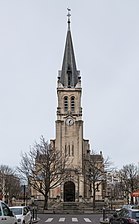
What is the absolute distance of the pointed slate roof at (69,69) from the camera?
9631 centimetres

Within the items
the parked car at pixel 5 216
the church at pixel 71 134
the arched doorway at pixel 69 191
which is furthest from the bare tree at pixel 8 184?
the parked car at pixel 5 216

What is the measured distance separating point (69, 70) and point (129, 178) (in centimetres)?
2675

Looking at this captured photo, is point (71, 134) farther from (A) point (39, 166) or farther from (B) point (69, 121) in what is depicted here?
(A) point (39, 166)

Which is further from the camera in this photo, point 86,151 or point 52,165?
point 86,151

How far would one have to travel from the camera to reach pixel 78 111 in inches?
3664

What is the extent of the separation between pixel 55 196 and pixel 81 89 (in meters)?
23.6

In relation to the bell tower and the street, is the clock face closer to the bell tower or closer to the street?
the bell tower

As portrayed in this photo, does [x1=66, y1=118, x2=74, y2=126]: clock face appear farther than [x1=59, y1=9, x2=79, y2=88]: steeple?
No

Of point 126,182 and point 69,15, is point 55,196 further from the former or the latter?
point 69,15

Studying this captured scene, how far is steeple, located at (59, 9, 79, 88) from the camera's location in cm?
9631

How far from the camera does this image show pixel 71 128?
91.8 m

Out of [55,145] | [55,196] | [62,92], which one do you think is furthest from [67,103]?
[55,196]

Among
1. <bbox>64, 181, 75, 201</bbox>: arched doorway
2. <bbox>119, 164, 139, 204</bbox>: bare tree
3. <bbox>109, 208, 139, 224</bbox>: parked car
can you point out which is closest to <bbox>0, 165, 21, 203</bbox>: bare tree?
<bbox>64, 181, 75, 201</bbox>: arched doorway

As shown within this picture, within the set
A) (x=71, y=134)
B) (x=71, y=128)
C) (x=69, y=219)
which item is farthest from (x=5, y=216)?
(x=71, y=128)
